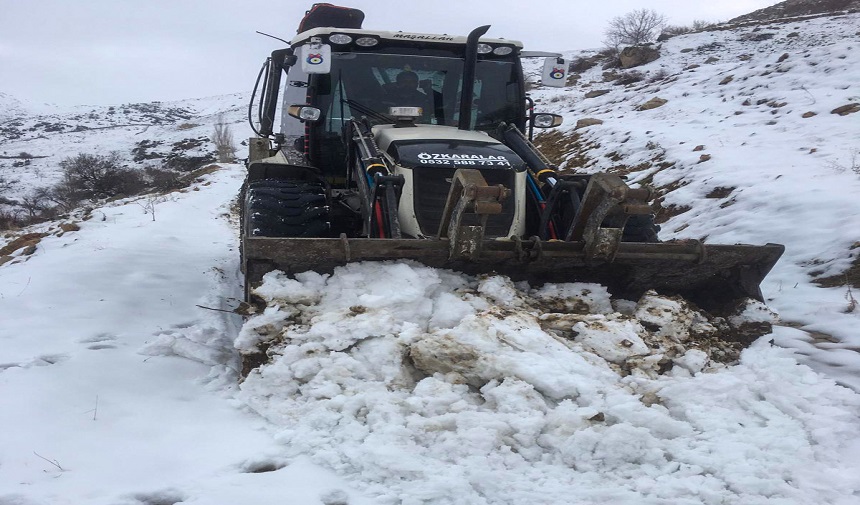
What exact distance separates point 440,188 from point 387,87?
1.49 meters

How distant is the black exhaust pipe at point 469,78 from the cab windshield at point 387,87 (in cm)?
14

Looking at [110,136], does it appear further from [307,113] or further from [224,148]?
[307,113]

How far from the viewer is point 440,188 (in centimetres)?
421

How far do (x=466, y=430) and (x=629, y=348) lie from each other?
1.12 metres

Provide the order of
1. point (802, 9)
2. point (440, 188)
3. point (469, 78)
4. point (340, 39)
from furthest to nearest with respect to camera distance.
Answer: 1. point (802, 9)
2. point (469, 78)
3. point (340, 39)
4. point (440, 188)

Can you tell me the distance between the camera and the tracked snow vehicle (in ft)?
11.7

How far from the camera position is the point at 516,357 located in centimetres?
298

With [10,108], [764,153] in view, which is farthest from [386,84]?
[10,108]

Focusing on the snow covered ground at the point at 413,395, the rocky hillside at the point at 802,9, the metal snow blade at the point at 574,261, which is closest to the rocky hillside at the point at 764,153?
the snow covered ground at the point at 413,395

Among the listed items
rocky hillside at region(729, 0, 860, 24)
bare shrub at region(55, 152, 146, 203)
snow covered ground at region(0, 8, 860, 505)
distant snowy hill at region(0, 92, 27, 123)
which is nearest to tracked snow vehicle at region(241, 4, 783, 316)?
snow covered ground at region(0, 8, 860, 505)

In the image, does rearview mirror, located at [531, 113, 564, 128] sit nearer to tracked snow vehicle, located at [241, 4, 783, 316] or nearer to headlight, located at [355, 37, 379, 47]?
tracked snow vehicle, located at [241, 4, 783, 316]

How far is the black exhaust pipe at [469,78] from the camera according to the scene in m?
4.88

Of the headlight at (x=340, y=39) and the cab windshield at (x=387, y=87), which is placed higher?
the headlight at (x=340, y=39)

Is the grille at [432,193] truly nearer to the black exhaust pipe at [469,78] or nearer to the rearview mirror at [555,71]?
the black exhaust pipe at [469,78]
